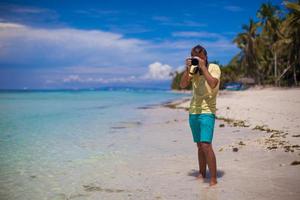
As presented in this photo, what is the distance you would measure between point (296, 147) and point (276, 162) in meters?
1.45

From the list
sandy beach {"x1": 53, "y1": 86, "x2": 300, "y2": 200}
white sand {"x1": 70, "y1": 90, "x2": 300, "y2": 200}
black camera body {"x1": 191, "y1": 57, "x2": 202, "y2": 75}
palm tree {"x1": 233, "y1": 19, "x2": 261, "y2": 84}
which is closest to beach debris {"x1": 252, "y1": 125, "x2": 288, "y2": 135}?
sandy beach {"x1": 53, "y1": 86, "x2": 300, "y2": 200}

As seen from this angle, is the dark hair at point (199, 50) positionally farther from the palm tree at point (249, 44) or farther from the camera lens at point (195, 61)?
the palm tree at point (249, 44)

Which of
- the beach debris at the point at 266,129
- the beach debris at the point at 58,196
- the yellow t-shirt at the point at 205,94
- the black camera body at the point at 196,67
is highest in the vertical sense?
the black camera body at the point at 196,67

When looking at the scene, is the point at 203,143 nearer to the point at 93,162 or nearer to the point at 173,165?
the point at 173,165

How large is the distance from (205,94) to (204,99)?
9cm

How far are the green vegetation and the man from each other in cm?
3677

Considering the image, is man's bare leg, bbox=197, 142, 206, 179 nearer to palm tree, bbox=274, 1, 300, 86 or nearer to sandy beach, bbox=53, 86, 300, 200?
sandy beach, bbox=53, 86, 300, 200

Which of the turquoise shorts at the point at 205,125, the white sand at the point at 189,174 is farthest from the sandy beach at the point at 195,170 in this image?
the turquoise shorts at the point at 205,125

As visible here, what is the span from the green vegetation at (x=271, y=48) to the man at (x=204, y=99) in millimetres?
36770

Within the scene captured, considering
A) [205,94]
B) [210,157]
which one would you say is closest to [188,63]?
[205,94]

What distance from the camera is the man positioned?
5578 millimetres

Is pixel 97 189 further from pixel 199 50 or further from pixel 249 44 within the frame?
pixel 249 44

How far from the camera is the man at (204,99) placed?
18.3 feet

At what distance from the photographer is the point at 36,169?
754 cm
